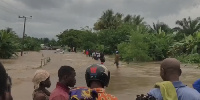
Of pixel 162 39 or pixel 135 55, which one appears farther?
pixel 162 39

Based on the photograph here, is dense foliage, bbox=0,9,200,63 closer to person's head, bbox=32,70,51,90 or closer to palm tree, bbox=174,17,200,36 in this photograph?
palm tree, bbox=174,17,200,36

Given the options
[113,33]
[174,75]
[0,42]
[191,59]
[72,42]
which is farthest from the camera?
[72,42]

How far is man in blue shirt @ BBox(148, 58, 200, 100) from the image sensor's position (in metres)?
2.48

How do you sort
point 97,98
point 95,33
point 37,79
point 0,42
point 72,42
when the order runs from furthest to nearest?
1. point 72,42
2. point 95,33
3. point 0,42
4. point 37,79
5. point 97,98

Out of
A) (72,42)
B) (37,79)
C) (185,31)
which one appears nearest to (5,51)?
(185,31)

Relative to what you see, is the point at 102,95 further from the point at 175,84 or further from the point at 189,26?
the point at 189,26

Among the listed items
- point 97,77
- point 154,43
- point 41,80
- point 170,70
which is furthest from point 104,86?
point 154,43

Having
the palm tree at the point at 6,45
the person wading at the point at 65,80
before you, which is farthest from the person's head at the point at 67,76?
the palm tree at the point at 6,45

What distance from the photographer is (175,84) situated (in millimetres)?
2586

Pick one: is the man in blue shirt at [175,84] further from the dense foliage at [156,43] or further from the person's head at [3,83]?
the dense foliage at [156,43]

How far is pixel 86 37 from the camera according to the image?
61969 mm

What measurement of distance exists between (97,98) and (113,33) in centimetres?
4806

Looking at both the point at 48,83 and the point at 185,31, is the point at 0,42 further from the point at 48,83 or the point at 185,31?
the point at 48,83

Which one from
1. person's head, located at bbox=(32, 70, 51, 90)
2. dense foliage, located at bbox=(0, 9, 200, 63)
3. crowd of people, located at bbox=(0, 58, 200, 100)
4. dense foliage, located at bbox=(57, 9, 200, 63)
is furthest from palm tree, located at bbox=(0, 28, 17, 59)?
crowd of people, located at bbox=(0, 58, 200, 100)
